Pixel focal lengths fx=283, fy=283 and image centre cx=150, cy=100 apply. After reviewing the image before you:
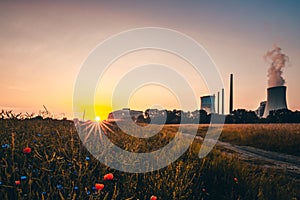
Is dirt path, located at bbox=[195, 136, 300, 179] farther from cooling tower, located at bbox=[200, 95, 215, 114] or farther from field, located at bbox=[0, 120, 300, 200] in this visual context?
cooling tower, located at bbox=[200, 95, 215, 114]

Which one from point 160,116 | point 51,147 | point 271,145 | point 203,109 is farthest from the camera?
point 203,109

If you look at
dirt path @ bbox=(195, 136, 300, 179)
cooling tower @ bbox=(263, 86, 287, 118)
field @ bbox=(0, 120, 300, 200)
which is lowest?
dirt path @ bbox=(195, 136, 300, 179)

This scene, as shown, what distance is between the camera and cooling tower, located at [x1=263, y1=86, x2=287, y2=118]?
140 feet

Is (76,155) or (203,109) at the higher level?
(203,109)

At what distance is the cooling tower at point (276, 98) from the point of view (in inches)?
1683

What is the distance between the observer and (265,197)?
4.39m

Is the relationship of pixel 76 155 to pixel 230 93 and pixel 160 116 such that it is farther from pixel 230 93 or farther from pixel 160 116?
pixel 230 93

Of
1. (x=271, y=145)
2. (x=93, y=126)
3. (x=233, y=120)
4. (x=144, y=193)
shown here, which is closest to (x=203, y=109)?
(x=233, y=120)

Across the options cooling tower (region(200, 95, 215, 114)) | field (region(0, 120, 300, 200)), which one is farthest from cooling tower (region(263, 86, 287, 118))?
field (region(0, 120, 300, 200))

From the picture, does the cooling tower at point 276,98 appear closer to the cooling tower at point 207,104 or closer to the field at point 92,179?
the cooling tower at point 207,104

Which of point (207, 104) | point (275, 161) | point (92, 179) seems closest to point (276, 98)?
point (207, 104)

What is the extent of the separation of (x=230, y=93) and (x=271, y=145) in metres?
55.4

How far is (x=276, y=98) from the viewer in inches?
1708

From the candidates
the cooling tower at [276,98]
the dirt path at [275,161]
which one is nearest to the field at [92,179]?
the dirt path at [275,161]
